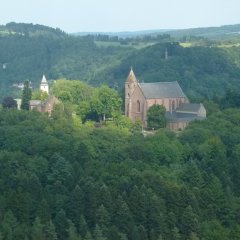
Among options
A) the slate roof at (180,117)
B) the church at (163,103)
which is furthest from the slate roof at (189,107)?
the slate roof at (180,117)

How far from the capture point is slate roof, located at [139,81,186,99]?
95.8 metres

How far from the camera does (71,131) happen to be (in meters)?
83.3

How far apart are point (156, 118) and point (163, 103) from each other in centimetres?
449

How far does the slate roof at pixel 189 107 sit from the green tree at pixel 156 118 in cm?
355

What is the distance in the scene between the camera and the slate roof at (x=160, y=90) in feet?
314

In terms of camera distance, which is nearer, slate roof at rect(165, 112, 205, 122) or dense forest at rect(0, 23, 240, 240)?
dense forest at rect(0, 23, 240, 240)

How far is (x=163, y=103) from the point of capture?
95750 mm

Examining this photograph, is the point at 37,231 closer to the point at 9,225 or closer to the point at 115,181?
the point at 9,225

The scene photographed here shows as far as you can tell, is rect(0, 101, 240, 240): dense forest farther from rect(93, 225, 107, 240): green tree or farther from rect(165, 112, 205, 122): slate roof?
rect(165, 112, 205, 122): slate roof

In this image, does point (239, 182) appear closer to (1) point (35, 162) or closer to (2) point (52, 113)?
(1) point (35, 162)

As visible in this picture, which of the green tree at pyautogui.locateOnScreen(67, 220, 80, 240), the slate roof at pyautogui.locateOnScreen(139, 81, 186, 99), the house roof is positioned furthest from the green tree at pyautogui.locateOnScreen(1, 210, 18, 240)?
the slate roof at pyautogui.locateOnScreen(139, 81, 186, 99)

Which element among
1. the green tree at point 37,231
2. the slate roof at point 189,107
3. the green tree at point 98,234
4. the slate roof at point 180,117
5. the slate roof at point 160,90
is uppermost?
the slate roof at point 160,90

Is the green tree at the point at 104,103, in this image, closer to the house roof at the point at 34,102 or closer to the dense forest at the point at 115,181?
the house roof at the point at 34,102

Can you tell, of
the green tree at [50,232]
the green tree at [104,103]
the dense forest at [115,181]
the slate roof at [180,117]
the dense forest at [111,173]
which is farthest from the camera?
the green tree at [104,103]
